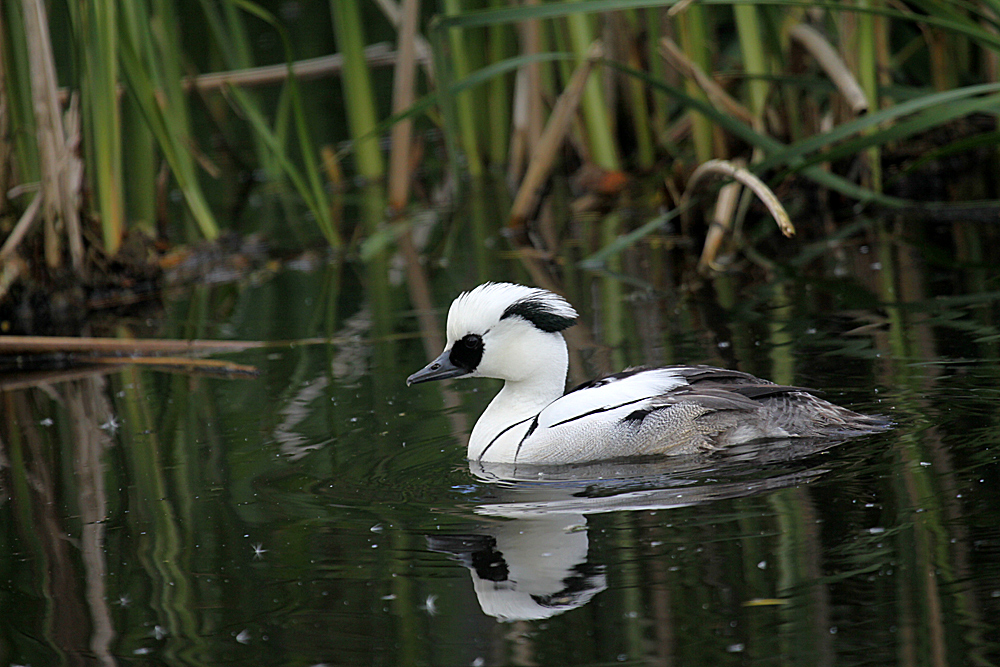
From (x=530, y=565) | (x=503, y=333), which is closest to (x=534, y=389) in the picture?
(x=503, y=333)

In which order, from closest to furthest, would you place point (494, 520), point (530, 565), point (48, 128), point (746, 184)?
1. point (530, 565)
2. point (494, 520)
3. point (746, 184)
4. point (48, 128)

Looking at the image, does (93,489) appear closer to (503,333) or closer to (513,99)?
(503,333)

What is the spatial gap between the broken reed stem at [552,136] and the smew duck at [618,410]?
3.76 meters

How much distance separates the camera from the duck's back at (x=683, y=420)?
188 inches

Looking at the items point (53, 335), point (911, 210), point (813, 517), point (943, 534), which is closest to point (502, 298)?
point (813, 517)

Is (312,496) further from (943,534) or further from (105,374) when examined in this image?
(105,374)

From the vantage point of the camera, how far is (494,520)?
4270 mm

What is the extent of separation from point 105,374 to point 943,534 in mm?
4743

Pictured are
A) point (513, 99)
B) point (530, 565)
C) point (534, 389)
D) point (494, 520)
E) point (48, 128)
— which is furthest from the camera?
point (513, 99)

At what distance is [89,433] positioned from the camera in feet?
19.4

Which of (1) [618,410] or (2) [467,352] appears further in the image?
(2) [467,352]

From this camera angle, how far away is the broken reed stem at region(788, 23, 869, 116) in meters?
7.76

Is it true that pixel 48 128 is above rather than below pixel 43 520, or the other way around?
above

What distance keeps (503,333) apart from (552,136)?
163 inches
